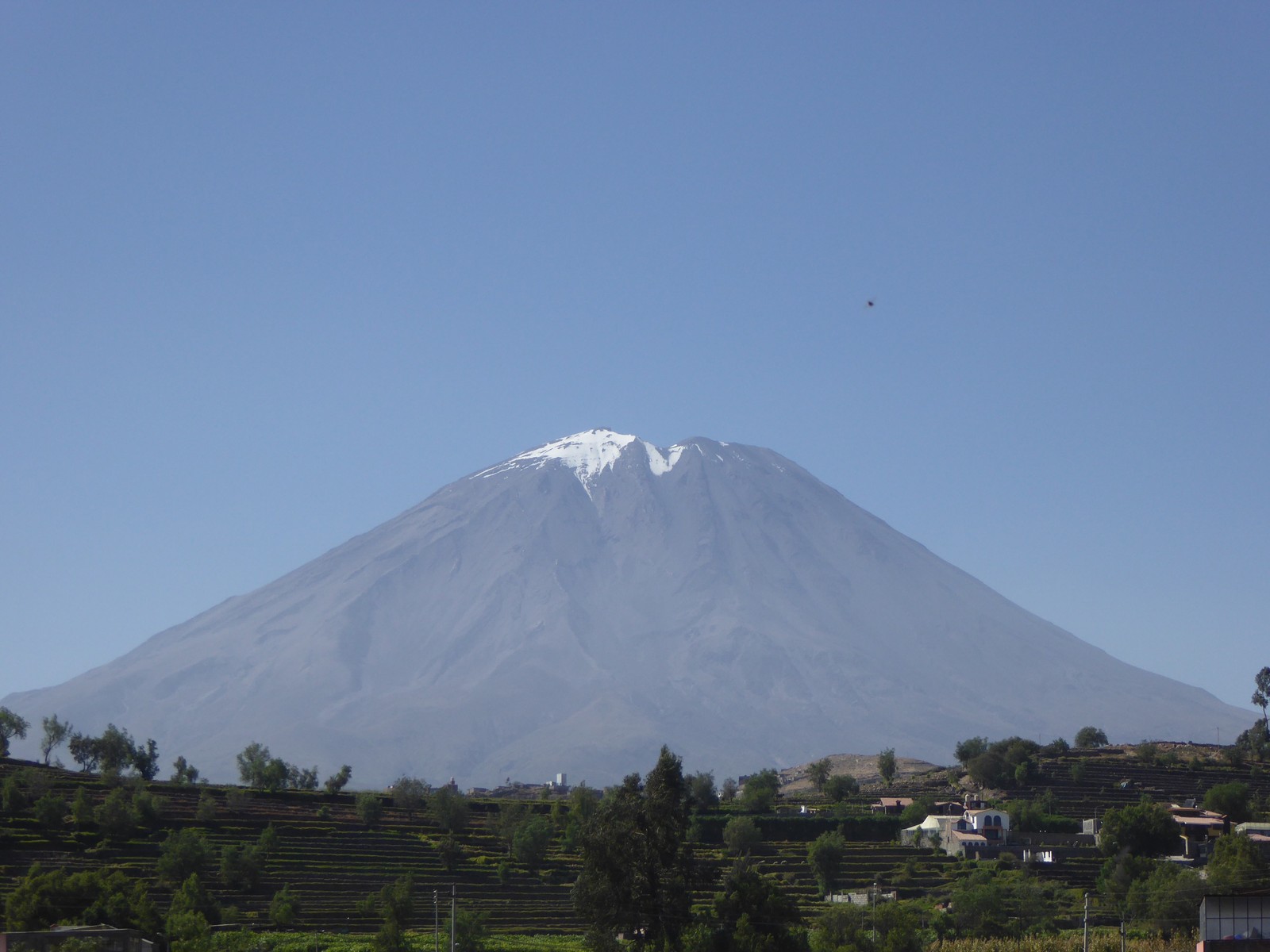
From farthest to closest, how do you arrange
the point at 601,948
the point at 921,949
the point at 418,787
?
the point at 418,787
the point at 921,949
the point at 601,948

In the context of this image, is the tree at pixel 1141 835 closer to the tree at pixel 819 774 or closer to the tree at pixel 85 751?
the tree at pixel 819 774

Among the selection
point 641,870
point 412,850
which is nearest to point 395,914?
point 641,870

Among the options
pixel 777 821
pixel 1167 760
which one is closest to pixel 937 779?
pixel 1167 760

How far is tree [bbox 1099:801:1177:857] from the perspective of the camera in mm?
77625

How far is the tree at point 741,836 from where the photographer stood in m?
80.0

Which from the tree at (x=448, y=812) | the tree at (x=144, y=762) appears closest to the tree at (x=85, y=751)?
the tree at (x=144, y=762)

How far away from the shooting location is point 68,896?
53188mm

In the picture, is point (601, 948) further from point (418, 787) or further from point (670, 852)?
point (418, 787)

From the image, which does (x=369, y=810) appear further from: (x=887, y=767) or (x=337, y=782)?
(x=887, y=767)

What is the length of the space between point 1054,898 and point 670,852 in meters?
24.4

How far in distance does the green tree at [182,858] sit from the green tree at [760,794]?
1252 inches

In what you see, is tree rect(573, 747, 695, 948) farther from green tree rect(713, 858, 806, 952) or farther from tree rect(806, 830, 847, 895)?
tree rect(806, 830, 847, 895)

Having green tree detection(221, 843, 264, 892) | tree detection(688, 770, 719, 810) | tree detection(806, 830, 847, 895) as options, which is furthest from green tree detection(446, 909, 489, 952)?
tree detection(688, 770, 719, 810)

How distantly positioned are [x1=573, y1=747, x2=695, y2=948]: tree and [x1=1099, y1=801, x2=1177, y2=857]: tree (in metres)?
34.2
